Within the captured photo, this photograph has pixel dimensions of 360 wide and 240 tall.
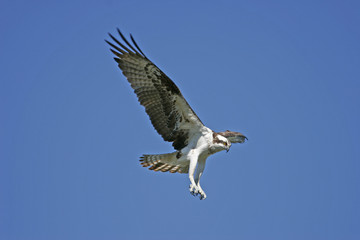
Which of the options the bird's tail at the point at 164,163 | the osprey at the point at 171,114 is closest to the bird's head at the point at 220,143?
the osprey at the point at 171,114

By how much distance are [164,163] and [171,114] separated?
1.18 meters

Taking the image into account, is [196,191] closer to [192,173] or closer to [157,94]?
[192,173]

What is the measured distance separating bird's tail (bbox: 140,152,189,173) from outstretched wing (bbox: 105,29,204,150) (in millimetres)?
597

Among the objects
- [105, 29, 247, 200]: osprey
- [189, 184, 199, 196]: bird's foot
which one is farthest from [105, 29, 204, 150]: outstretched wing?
[189, 184, 199, 196]: bird's foot

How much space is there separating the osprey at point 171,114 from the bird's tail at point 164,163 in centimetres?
17

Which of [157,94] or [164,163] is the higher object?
[157,94]

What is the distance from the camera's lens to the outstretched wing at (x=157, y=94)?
34.7 ft

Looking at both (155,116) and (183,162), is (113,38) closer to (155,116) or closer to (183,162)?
(155,116)

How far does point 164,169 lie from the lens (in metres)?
11.4

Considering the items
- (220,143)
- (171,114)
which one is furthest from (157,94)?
(220,143)

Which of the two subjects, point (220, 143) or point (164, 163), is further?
point (164, 163)

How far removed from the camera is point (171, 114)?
1082cm

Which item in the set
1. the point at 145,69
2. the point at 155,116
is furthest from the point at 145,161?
the point at 145,69

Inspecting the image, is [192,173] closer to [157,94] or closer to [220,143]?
[220,143]
